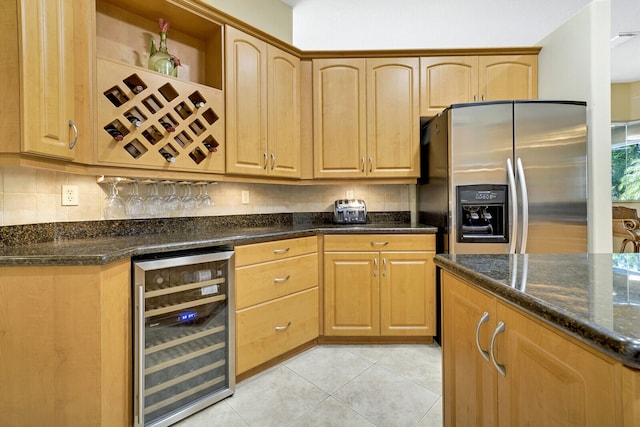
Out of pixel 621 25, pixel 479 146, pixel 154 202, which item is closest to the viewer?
pixel 154 202

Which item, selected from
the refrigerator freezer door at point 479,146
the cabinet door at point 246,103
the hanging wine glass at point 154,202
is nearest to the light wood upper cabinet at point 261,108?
the cabinet door at point 246,103

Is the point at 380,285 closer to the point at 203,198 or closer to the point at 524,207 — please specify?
the point at 524,207

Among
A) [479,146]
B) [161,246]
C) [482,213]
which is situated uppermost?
[479,146]

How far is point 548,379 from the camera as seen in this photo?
0.61m

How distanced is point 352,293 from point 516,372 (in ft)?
5.38

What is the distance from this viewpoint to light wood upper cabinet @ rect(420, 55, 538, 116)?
2.53m

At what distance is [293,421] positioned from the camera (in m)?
1.54

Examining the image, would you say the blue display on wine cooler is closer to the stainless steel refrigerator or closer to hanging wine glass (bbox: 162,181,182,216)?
hanging wine glass (bbox: 162,181,182,216)

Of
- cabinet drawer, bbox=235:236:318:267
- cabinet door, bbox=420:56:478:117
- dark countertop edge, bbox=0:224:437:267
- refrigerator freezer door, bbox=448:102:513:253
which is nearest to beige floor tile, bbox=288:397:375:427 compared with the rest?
cabinet drawer, bbox=235:236:318:267

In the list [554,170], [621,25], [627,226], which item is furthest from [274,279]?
[627,226]

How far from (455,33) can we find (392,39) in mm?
642

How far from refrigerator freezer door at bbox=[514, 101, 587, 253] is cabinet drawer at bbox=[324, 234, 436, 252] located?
0.66m

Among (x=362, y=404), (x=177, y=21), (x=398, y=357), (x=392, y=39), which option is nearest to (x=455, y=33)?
(x=392, y=39)

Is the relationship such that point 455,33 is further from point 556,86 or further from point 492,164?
point 492,164
